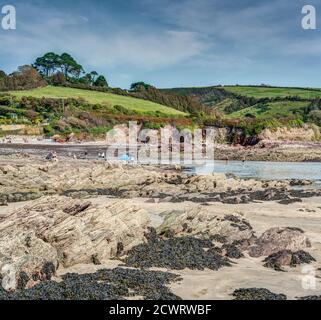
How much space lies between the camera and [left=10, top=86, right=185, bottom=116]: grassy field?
13650 centimetres

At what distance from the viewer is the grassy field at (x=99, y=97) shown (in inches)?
5374

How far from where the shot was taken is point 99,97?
143625mm

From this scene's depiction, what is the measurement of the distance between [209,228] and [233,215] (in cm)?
348

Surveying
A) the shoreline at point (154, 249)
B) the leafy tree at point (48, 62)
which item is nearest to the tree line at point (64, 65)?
the leafy tree at point (48, 62)

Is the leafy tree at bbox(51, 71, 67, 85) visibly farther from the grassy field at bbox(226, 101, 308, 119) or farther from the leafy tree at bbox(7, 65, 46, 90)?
the grassy field at bbox(226, 101, 308, 119)

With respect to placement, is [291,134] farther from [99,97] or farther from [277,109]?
[99,97]

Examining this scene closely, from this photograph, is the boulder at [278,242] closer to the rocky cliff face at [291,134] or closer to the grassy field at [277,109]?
the rocky cliff face at [291,134]

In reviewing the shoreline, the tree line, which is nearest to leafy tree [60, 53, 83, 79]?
the tree line

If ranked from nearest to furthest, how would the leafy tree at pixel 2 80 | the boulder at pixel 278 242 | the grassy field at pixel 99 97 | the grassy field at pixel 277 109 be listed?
the boulder at pixel 278 242
the grassy field at pixel 99 97
the leafy tree at pixel 2 80
the grassy field at pixel 277 109

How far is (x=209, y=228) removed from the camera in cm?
2631

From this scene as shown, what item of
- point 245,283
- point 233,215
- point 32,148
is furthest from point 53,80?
point 245,283

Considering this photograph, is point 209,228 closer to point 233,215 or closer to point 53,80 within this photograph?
point 233,215

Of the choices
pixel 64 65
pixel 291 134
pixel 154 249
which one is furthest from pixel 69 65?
pixel 154 249

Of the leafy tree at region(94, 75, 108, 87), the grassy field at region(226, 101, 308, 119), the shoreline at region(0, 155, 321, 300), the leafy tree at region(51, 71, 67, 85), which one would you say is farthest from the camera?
the leafy tree at region(94, 75, 108, 87)
